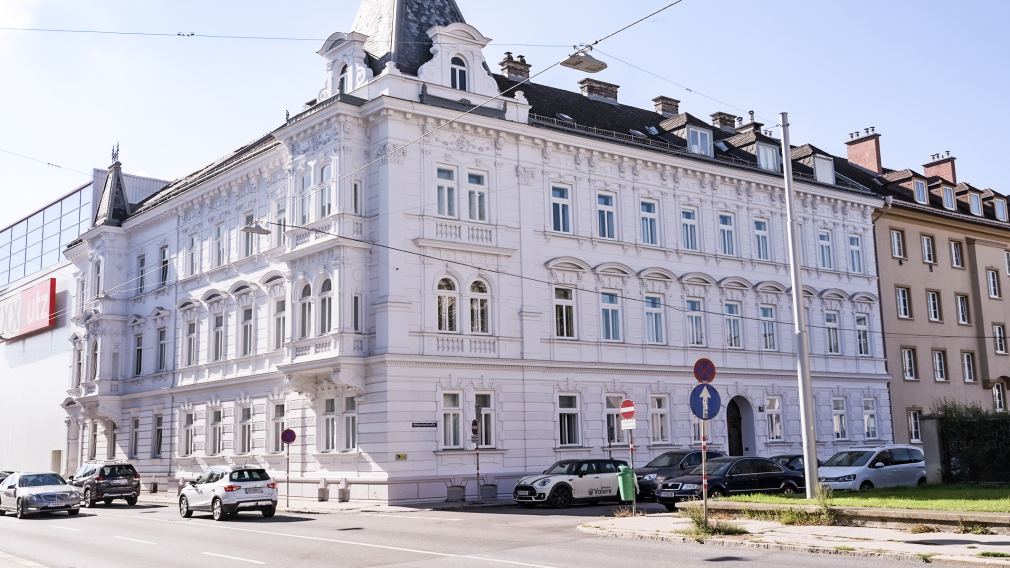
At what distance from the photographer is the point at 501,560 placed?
15031 millimetres

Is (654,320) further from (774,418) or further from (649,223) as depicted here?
(774,418)

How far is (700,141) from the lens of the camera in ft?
135

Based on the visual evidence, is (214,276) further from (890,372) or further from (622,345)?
(890,372)

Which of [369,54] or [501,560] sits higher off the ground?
[369,54]

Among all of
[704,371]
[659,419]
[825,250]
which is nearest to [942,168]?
[825,250]

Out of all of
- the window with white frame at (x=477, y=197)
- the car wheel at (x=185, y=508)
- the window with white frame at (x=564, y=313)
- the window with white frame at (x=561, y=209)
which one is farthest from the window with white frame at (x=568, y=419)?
the car wheel at (x=185, y=508)

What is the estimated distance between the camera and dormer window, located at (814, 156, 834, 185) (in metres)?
44.4

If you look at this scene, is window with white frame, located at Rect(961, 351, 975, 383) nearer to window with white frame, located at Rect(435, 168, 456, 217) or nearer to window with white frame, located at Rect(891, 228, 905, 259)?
window with white frame, located at Rect(891, 228, 905, 259)

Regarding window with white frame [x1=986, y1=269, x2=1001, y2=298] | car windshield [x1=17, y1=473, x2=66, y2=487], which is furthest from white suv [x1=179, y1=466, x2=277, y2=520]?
window with white frame [x1=986, y1=269, x2=1001, y2=298]

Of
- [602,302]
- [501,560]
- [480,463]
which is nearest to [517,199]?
[602,302]

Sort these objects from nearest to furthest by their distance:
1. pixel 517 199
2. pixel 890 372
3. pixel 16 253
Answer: pixel 517 199 → pixel 890 372 → pixel 16 253

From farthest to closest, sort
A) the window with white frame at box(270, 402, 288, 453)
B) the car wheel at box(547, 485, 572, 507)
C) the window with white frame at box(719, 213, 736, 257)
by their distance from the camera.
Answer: the window with white frame at box(719, 213, 736, 257) → the window with white frame at box(270, 402, 288, 453) → the car wheel at box(547, 485, 572, 507)

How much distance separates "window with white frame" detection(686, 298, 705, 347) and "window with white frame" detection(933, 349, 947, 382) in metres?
15.8

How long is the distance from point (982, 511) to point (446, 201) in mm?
20191
